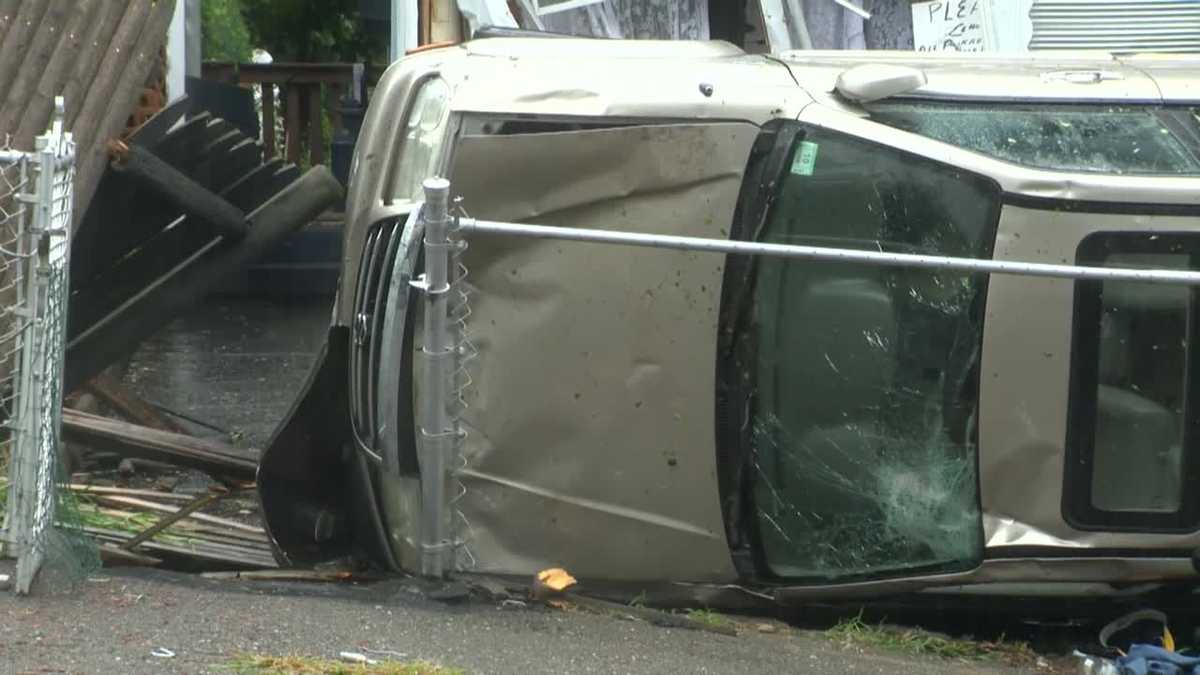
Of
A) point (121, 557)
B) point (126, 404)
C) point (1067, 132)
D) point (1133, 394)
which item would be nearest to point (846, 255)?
point (1067, 132)

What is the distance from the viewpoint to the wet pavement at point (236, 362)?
10.1 meters

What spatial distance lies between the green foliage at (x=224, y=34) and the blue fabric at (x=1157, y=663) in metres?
17.1

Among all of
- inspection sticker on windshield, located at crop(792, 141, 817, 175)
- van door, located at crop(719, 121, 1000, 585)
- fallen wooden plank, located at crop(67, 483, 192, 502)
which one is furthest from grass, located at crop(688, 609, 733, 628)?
fallen wooden plank, located at crop(67, 483, 192, 502)

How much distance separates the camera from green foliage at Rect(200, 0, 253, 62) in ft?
68.8

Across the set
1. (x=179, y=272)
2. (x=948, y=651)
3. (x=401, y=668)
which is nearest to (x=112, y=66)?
(x=179, y=272)

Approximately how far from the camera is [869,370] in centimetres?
535

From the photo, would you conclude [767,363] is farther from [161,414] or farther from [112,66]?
[161,414]

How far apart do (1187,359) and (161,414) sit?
5.76 metres

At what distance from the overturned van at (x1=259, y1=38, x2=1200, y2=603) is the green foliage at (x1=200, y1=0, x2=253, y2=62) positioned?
16.1m

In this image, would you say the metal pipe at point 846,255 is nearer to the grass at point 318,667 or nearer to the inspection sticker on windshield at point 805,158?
the inspection sticker on windshield at point 805,158

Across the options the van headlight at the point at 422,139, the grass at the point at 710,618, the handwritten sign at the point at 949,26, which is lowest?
the grass at the point at 710,618

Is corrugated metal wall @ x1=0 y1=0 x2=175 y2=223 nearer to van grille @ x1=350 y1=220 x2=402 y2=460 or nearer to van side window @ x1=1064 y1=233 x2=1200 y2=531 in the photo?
van grille @ x1=350 y1=220 x2=402 y2=460

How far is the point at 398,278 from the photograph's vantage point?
18.2 feet

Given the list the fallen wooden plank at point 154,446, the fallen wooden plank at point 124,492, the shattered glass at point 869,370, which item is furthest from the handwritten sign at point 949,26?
the fallen wooden plank at point 124,492
